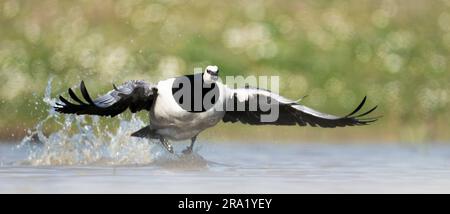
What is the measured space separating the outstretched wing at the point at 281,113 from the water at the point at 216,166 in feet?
2.09

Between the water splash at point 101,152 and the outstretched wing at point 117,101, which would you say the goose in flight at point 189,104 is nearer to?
the outstretched wing at point 117,101

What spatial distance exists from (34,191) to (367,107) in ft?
28.3

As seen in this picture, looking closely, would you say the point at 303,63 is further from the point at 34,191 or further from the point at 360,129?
the point at 34,191

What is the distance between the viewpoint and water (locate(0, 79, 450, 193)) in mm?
11828

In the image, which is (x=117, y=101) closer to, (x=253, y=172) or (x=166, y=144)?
(x=166, y=144)

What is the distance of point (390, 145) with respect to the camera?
1688 centimetres

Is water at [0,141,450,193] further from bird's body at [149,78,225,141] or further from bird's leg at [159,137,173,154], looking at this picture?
bird's body at [149,78,225,141]

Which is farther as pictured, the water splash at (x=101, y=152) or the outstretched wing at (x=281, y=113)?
the water splash at (x=101, y=152)

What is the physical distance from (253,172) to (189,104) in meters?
1.26

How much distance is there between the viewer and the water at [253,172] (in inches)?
462

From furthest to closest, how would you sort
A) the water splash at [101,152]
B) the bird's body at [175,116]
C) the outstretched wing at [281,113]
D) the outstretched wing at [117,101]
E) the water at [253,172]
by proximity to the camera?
1. the water splash at [101,152]
2. the outstretched wing at [281,113]
3. the bird's body at [175,116]
4. the outstretched wing at [117,101]
5. the water at [253,172]

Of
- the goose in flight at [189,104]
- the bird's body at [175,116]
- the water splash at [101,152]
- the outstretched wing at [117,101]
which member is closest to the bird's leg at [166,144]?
the goose in flight at [189,104]

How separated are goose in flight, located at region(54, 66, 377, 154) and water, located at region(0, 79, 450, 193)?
62 centimetres

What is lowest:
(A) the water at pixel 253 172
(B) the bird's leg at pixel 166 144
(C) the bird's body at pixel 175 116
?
(A) the water at pixel 253 172
